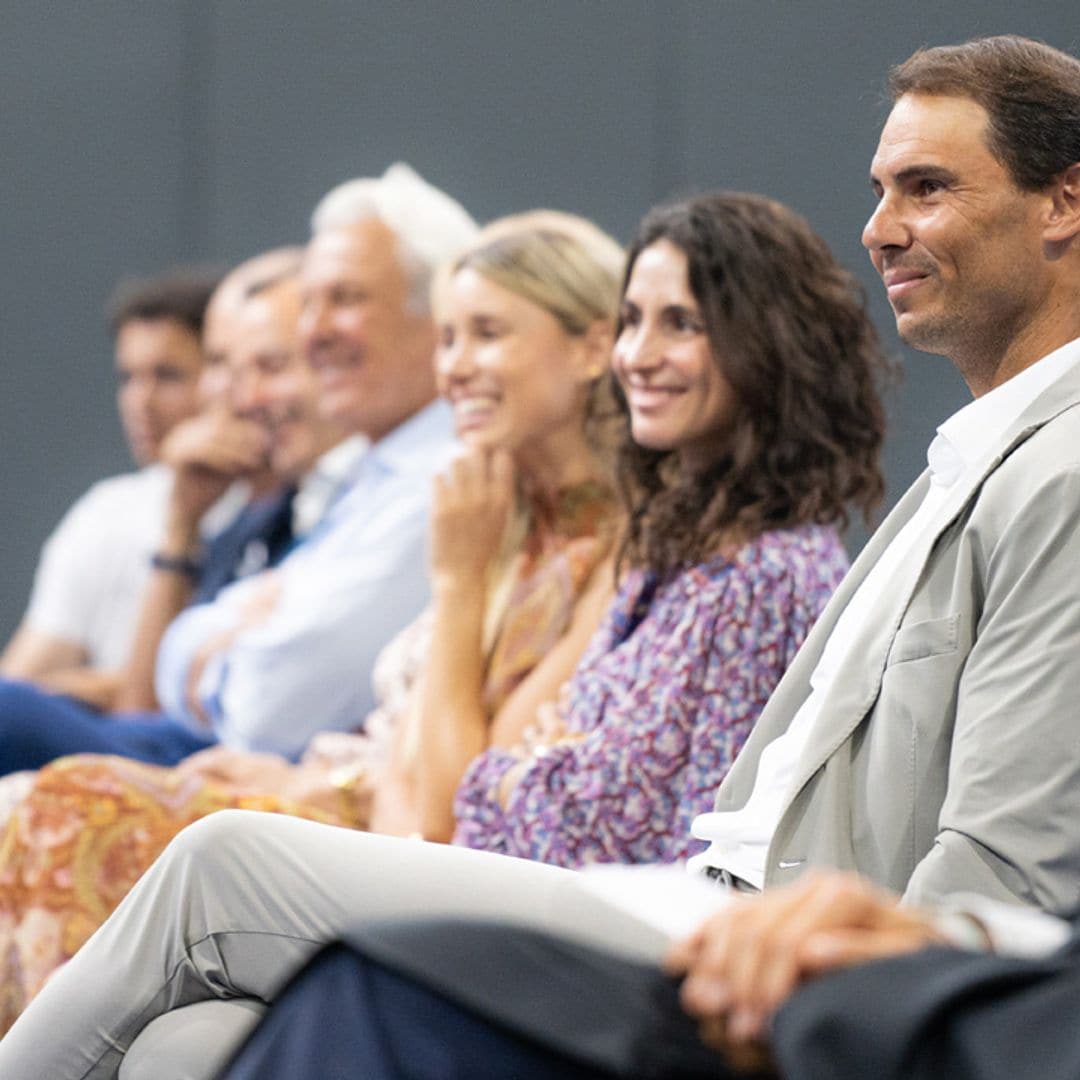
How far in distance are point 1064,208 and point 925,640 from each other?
45 centimetres

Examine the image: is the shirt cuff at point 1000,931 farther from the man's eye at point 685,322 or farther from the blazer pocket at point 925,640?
the man's eye at point 685,322

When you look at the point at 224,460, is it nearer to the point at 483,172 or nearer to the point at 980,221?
the point at 483,172

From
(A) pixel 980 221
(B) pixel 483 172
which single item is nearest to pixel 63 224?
(B) pixel 483 172

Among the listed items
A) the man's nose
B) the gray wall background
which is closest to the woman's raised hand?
the gray wall background

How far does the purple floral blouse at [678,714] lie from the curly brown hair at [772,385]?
0.07 meters

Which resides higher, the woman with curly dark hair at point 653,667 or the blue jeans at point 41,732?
the woman with curly dark hair at point 653,667

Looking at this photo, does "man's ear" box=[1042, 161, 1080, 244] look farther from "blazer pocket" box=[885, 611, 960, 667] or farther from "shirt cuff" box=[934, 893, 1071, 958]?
"shirt cuff" box=[934, 893, 1071, 958]

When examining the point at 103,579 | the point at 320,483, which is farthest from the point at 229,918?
the point at 103,579

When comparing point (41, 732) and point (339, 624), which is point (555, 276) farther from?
point (41, 732)

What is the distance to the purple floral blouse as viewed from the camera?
217 centimetres

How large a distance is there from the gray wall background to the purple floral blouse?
134 cm

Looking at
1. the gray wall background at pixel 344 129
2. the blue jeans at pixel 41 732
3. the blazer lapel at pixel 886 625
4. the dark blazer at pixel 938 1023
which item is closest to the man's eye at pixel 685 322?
the blazer lapel at pixel 886 625

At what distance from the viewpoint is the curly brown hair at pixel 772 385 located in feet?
7.66

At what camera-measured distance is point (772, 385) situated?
2377mm
